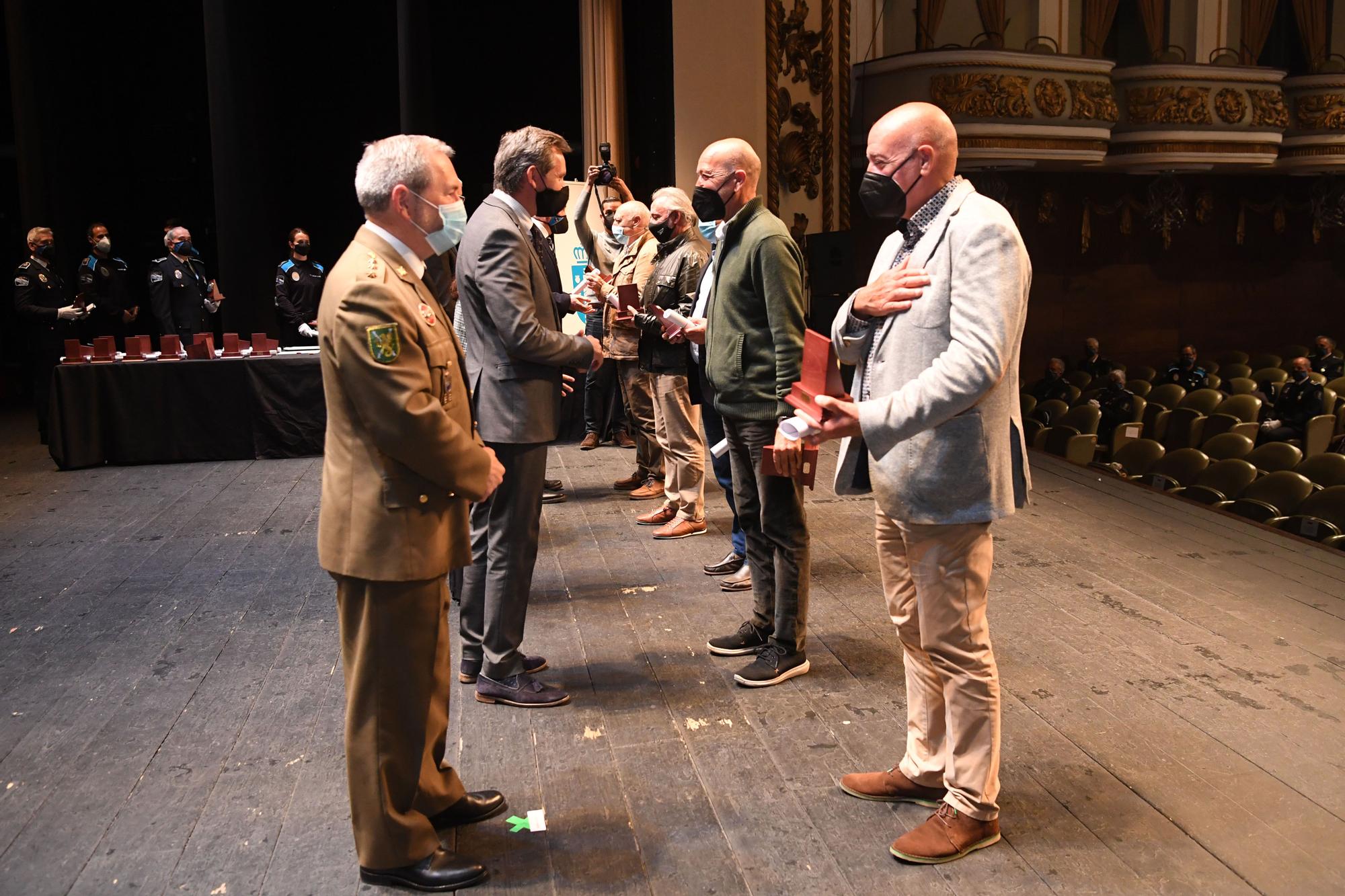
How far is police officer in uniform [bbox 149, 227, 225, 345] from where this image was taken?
804 centimetres

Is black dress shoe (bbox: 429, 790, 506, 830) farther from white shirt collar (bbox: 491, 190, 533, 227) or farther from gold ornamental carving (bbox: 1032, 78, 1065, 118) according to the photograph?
gold ornamental carving (bbox: 1032, 78, 1065, 118)

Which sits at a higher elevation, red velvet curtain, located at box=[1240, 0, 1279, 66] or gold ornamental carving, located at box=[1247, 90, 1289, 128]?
red velvet curtain, located at box=[1240, 0, 1279, 66]

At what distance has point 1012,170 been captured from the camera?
1270 centimetres

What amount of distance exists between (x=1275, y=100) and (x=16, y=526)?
1259cm

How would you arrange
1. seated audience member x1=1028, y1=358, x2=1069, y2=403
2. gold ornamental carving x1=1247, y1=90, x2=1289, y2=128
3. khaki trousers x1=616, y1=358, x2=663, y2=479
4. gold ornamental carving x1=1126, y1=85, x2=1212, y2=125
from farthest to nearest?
gold ornamental carving x1=1247, y1=90, x2=1289, y2=128
gold ornamental carving x1=1126, y1=85, x2=1212, y2=125
seated audience member x1=1028, y1=358, x2=1069, y2=403
khaki trousers x1=616, y1=358, x2=663, y2=479

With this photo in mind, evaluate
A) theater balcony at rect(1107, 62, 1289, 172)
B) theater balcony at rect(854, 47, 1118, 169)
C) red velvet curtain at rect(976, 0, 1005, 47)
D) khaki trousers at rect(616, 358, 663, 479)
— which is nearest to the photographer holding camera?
khaki trousers at rect(616, 358, 663, 479)

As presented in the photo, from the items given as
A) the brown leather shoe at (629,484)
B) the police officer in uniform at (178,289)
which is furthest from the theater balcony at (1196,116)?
the police officer in uniform at (178,289)

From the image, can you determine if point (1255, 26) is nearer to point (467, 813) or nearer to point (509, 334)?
point (509, 334)

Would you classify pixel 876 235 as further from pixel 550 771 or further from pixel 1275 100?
pixel 550 771

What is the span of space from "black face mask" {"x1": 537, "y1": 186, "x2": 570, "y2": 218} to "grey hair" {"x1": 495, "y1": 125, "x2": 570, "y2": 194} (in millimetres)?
147

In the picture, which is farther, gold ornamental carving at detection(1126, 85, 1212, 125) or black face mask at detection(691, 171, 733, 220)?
gold ornamental carving at detection(1126, 85, 1212, 125)

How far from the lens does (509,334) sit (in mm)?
2863

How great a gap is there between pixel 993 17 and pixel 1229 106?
2.81 meters

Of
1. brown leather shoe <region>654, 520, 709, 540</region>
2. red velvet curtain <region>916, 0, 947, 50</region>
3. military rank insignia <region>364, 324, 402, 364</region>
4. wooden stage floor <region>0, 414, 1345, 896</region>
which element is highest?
red velvet curtain <region>916, 0, 947, 50</region>
